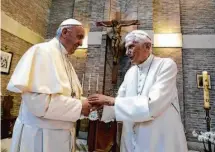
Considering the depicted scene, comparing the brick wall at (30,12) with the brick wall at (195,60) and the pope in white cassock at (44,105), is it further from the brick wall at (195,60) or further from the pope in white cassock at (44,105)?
the brick wall at (195,60)

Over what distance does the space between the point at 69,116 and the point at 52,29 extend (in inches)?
201

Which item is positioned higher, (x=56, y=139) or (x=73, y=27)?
(x=73, y=27)

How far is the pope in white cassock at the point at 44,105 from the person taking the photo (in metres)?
1.45

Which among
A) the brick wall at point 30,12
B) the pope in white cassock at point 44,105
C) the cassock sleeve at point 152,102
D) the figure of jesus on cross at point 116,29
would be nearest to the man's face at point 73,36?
the pope in white cassock at point 44,105

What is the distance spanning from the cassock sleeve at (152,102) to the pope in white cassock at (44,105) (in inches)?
12.0

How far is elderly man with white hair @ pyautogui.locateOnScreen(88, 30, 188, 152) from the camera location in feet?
4.97

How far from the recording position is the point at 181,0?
534 centimetres

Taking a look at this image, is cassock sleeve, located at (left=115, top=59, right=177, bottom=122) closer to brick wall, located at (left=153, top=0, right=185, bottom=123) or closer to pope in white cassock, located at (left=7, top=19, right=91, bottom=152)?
pope in white cassock, located at (left=7, top=19, right=91, bottom=152)

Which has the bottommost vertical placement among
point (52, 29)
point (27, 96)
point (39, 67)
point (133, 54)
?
point (27, 96)

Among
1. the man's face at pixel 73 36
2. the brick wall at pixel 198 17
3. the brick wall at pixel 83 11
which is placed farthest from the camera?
the brick wall at pixel 83 11

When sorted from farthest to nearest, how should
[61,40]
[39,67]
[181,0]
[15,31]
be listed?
[181,0] < [15,31] < [61,40] < [39,67]

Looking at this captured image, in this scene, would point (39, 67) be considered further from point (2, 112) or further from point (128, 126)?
point (2, 112)

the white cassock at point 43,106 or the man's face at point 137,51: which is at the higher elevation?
the man's face at point 137,51

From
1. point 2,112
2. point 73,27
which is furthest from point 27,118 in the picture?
point 2,112
